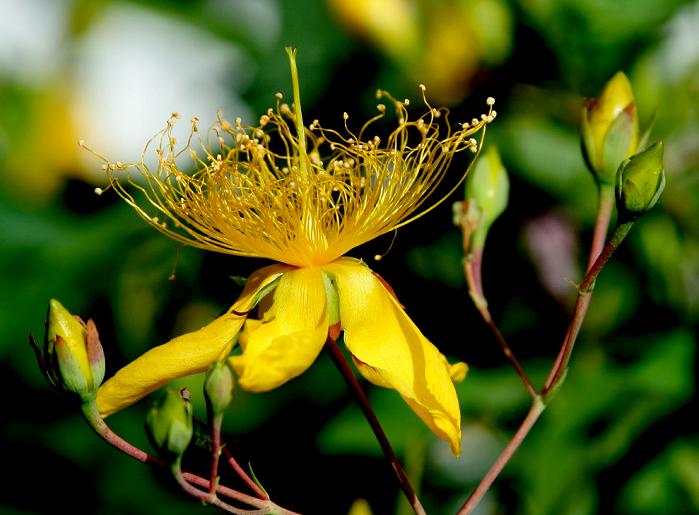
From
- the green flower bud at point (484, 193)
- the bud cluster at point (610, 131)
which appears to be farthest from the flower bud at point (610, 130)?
the green flower bud at point (484, 193)

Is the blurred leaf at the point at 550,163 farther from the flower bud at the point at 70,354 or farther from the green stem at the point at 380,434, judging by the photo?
the flower bud at the point at 70,354

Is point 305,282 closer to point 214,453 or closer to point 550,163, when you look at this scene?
point 214,453

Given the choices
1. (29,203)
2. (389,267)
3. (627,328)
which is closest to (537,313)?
(627,328)

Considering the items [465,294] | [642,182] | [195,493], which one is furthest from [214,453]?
[465,294]

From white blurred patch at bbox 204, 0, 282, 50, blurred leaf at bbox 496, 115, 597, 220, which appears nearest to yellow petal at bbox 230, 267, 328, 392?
blurred leaf at bbox 496, 115, 597, 220

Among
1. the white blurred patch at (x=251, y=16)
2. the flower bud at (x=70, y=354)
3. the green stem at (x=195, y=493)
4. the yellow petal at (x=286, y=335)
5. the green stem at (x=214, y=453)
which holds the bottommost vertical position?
the green stem at (x=195, y=493)

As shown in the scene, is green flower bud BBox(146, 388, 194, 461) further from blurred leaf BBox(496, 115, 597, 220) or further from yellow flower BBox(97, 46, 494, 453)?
blurred leaf BBox(496, 115, 597, 220)
